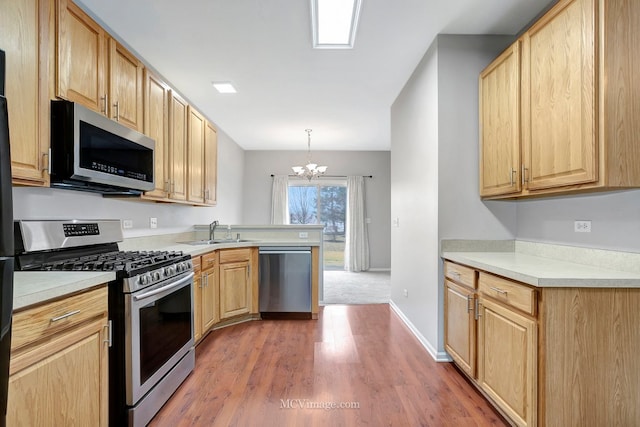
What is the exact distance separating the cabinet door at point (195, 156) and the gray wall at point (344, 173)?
370 centimetres

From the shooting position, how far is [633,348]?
1.56 m

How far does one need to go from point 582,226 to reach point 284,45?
260 centimetres

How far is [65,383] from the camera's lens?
1335mm

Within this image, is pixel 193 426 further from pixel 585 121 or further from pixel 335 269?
pixel 335 269

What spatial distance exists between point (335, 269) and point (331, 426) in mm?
5677

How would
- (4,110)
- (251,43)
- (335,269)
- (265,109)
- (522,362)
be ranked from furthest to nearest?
(335,269)
(265,109)
(251,43)
(522,362)
(4,110)

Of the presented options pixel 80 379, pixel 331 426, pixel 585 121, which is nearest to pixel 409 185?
pixel 585 121

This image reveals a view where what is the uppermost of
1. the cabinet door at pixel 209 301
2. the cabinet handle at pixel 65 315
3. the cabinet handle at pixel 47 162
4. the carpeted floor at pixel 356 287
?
the cabinet handle at pixel 47 162

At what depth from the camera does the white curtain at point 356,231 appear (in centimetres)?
736

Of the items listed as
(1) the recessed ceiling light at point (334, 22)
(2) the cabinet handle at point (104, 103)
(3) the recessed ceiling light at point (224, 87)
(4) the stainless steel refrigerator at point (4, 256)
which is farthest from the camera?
(3) the recessed ceiling light at point (224, 87)

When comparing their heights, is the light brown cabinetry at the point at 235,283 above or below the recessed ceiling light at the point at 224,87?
below

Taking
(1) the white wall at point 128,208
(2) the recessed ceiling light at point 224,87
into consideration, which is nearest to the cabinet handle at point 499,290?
(1) the white wall at point 128,208

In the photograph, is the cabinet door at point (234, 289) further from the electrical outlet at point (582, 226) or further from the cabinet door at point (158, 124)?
the electrical outlet at point (582, 226)

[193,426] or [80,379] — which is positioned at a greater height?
[80,379]
